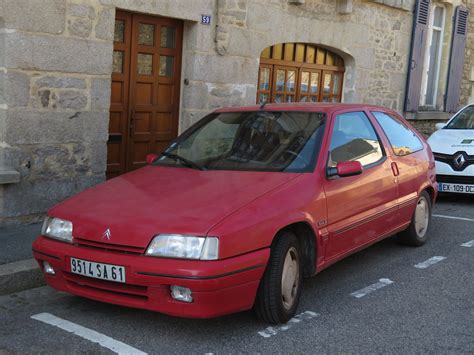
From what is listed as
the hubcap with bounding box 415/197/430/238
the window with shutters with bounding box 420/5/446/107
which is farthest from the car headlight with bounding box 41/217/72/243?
the window with shutters with bounding box 420/5/446/107

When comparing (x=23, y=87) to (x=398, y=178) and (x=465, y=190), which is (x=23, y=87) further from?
(x=465, y=190)

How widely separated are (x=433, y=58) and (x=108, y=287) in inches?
491

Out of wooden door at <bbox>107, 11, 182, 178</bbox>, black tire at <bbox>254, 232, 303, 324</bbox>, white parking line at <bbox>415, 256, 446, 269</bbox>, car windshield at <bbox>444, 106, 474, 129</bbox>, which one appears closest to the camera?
black tire at <bbox>254, 232, 303, 324</bbox>

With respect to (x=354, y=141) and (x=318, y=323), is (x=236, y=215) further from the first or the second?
(x=354, y=141)

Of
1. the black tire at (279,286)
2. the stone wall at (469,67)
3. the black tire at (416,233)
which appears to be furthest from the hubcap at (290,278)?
the stone wall at (469,67)

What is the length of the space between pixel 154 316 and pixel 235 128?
1758 millimetres

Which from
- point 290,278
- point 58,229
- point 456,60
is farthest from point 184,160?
point 456,60

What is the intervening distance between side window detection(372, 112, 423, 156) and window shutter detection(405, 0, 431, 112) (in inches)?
278

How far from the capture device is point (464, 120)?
9984 millimetres

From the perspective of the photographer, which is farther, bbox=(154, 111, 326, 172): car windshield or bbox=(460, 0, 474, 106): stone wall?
bbox=(460, 0, 474, 106): stone wall

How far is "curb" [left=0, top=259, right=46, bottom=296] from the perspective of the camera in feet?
15.6

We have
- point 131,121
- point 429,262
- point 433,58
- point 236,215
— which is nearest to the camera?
point 236,215

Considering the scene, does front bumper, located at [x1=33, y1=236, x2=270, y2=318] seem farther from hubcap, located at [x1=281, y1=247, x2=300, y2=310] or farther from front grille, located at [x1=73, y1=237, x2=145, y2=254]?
hubcap, located at [x1=281, y1=247, x2=300, y2=310]

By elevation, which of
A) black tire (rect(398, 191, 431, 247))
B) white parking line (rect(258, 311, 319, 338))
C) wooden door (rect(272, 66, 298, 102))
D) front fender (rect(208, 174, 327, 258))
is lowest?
white parking line (rect(258, 311, 319, 338))
